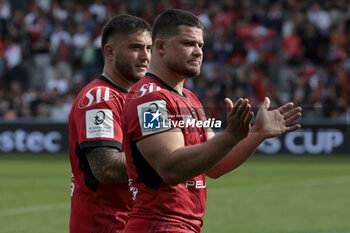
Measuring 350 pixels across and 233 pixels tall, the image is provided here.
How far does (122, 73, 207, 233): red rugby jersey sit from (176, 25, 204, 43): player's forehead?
28 centimetres

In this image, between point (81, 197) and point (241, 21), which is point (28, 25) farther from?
point (81, 197)

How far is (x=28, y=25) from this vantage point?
25.0 m

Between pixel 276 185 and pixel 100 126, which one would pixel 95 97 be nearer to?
pixel 100 126

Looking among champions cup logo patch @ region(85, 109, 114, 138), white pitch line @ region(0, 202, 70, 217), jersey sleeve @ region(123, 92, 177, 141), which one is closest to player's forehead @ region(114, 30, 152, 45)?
champions cup logo patch @ region(85, 109, 114, 138)

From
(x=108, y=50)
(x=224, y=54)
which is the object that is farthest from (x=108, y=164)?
(x=224, y=54)

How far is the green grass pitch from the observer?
10.4 m

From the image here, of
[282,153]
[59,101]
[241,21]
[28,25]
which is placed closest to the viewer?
[282,153]

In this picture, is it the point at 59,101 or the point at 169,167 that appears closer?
the point at 169,167

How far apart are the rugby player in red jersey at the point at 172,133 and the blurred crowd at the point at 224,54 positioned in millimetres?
14831

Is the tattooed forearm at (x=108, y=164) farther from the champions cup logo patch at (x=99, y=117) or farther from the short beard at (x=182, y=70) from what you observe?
the short beard at (x=182, y=70)

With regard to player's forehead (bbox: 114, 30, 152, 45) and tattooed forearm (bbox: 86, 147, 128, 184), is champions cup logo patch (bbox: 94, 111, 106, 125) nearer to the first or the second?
tattooed forearm (bbox: 86, 147, 128, 184)

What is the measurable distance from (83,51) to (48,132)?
3.99 meters

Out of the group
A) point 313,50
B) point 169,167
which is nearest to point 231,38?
point 313,50

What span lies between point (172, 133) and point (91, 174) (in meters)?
1.15
